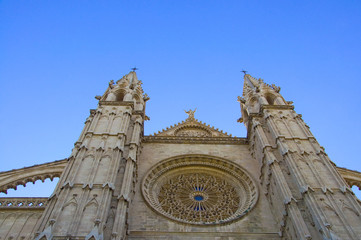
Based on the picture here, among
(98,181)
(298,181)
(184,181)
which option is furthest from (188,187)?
(298,181)

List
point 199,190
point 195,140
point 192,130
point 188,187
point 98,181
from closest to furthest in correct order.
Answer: point 98,181 → point 199,190 → point 188,187 → point 195,140 → point 192,130

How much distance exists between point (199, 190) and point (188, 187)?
56 cm

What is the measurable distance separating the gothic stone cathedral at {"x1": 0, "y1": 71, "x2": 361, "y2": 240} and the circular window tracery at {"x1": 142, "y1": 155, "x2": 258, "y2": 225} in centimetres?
5

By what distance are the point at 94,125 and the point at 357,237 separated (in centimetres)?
1228

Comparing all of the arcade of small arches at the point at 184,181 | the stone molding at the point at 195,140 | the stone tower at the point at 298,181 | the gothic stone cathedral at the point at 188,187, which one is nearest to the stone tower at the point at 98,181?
the gothic stone cathedral at the point at 188,187

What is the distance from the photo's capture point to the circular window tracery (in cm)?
1476

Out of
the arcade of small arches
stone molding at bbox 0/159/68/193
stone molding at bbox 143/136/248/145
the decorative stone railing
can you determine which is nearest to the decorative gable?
stone molding at bbox 143/136/248/145

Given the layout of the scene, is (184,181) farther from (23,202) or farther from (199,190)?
(23,202)

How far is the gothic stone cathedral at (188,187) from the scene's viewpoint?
11656 millimetres

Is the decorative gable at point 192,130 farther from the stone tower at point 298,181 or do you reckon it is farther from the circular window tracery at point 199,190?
the circular window tracery at point 199,190

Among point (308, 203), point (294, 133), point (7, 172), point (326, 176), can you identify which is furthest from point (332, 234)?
point (7, 172)

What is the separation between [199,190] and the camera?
16.6m

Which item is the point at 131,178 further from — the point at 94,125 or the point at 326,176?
the point at 326,176

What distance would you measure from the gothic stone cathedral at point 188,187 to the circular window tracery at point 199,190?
0.05 meters
